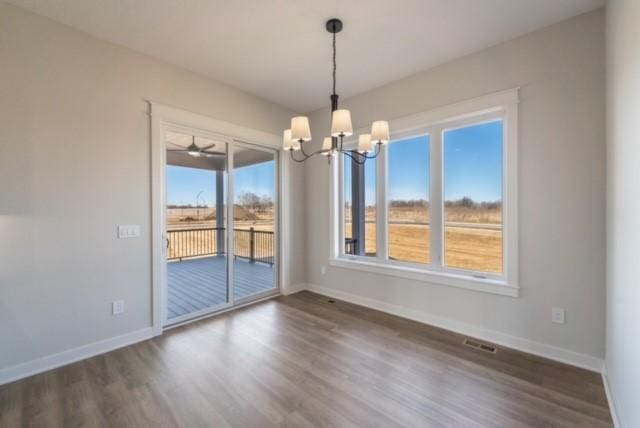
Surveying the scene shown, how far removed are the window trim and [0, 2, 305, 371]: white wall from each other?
8.26 ft

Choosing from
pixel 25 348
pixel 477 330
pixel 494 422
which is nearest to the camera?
pixel 494 422

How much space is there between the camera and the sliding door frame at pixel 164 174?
2.95 metres

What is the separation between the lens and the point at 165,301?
10.2 feet

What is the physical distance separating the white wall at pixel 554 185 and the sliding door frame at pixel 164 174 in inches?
101

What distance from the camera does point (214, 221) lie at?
3.63 metres

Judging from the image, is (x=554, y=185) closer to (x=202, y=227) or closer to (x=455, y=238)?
(x=455, y=238)

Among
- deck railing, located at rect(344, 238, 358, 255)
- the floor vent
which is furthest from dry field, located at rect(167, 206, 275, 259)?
the floor vent

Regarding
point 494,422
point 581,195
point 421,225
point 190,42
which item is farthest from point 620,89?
point 190,42

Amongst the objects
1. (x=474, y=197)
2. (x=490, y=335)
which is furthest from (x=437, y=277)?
(x=474, y=197)

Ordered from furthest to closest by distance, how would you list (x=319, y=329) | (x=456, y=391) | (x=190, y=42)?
(x=319, y=329)
(x=190, y=42)
(x=456, y=391)

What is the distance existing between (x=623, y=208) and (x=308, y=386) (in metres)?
2.38

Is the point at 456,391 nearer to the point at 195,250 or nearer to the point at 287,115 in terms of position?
the point at 195,250

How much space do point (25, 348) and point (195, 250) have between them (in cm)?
164

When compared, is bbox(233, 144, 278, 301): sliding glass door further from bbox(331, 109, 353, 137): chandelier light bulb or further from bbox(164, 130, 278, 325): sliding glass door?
bbox(331, 109, 353, 137): chandelier light bulb
